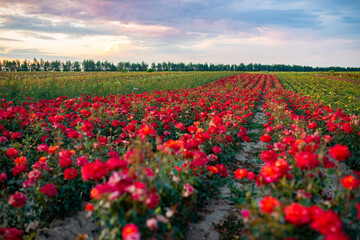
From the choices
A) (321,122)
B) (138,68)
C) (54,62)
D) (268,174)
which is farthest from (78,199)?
(54,62)

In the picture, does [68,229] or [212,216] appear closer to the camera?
[68,229]

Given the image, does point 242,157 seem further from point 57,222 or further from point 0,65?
point 0,65

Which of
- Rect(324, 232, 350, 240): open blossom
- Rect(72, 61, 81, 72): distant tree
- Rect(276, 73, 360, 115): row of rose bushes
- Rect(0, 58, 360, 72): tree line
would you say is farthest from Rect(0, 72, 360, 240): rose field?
Rect(72, 61, 81, 72): distant tree

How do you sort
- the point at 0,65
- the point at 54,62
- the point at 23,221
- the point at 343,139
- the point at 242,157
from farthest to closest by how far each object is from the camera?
the point at 54,62 < the point at 0,65 < the point at 242,157 < the point at 343,139 < the point at 23,221

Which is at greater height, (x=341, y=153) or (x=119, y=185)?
(x=341, y=153)

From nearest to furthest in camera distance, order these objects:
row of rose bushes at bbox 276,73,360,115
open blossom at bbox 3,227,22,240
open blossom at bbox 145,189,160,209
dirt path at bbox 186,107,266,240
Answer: open blossom at bbox 145,189,160,209 < open blossom at bbox 3,227,22,240 < dirt path at bbox 186,107,266,240 < row of rose bushes at bbox 276,73,360,115

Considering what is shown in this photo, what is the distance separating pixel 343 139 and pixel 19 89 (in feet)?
40.6

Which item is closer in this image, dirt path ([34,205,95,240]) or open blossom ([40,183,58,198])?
open blossom ([40,183,58,198])

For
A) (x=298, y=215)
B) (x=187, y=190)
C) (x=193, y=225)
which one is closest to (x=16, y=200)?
(x=187, y=190)

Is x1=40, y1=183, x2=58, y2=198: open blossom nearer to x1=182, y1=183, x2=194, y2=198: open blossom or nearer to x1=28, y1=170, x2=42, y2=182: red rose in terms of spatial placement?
x1=28, y1=170, x2=42, y2=182: red rose

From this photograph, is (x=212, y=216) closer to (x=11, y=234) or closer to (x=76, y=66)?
(x=11, y=234)

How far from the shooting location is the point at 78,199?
329 cm

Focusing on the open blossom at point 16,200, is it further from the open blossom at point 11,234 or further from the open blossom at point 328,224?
the open blossom at point 328,224

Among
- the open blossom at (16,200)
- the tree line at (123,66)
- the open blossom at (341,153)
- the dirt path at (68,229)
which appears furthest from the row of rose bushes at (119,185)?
the tree line at (123,66)
